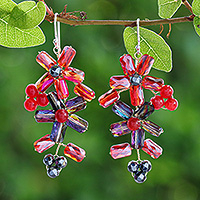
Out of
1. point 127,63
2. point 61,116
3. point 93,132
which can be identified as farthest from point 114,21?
point 93,132

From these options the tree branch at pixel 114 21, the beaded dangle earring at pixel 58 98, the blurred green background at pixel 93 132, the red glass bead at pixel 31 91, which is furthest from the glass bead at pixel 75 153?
the blurred green background at pixel 93 132

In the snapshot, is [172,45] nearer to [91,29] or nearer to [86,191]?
[91,29]

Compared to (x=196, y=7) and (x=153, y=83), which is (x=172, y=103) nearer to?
(x=153, y=83)

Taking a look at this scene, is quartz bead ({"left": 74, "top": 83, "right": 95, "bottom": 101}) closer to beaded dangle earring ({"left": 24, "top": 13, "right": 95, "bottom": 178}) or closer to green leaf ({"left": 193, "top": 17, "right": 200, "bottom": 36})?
beaded dangle earring ({"left": 24, "top": 13, "right": 95, "bottom": 178})

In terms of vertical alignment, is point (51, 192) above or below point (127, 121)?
below

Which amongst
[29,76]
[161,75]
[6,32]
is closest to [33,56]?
[29,76]

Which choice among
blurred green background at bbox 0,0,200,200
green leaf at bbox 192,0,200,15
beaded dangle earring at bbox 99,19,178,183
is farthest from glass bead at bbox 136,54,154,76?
blurred green background at bbox 0,0,200,200

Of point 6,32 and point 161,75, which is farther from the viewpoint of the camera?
point 161,75

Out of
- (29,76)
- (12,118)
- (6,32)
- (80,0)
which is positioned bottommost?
(12,118)
